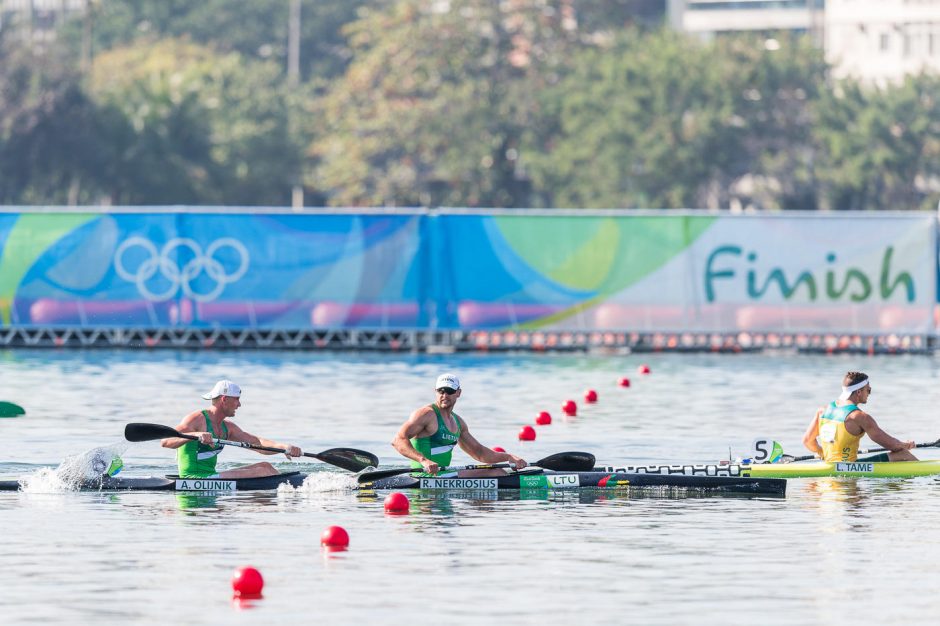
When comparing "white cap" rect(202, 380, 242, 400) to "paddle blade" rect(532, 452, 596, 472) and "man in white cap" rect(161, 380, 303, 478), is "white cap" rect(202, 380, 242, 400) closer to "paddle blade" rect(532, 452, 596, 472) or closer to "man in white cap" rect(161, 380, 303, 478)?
"man in white cap" rect(161, 380, 303, 478)

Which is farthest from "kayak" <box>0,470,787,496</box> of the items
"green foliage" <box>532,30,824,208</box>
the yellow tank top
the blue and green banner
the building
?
the building

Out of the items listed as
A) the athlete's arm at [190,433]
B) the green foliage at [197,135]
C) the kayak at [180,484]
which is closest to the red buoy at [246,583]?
the athlete's arm at [190,433]

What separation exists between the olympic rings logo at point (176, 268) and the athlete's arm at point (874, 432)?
815 inches

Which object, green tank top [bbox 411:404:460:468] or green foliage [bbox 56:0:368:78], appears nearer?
green tank top [bbox 411:404:460:468]

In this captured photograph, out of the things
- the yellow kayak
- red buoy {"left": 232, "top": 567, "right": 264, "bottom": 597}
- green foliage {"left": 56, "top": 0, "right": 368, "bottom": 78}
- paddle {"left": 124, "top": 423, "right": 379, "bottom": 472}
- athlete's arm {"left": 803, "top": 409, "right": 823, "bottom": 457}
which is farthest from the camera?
green foliage {"left": 56, "top": 0, "right": 368, "bottom": 78}

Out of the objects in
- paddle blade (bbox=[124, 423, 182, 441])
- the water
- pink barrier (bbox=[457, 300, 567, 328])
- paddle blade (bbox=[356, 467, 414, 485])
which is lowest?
the water

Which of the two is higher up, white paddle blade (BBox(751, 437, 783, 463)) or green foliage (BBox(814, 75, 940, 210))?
green foliage (BBox(814, 75, 940, 210))

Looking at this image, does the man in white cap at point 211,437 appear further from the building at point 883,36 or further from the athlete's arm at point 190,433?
the building at point 883,36

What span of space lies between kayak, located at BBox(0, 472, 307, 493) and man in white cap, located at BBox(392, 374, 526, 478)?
4.17 ft

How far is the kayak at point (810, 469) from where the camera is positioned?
22.4 m

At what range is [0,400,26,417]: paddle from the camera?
92.7 ft

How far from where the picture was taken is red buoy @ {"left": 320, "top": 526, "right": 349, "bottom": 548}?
1820 centimetres

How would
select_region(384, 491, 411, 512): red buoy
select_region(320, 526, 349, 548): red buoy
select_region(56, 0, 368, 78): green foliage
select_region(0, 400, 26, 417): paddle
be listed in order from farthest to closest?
select_region(56, 0, 368, 78): green foliage
select_region(0, 400, 26, 417): paddle
select_region(384, 491, 411, 512): red buoy
select_region(320, 526, 349, 548): red buoy

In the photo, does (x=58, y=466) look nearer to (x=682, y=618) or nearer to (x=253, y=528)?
(x=253, y=528)
